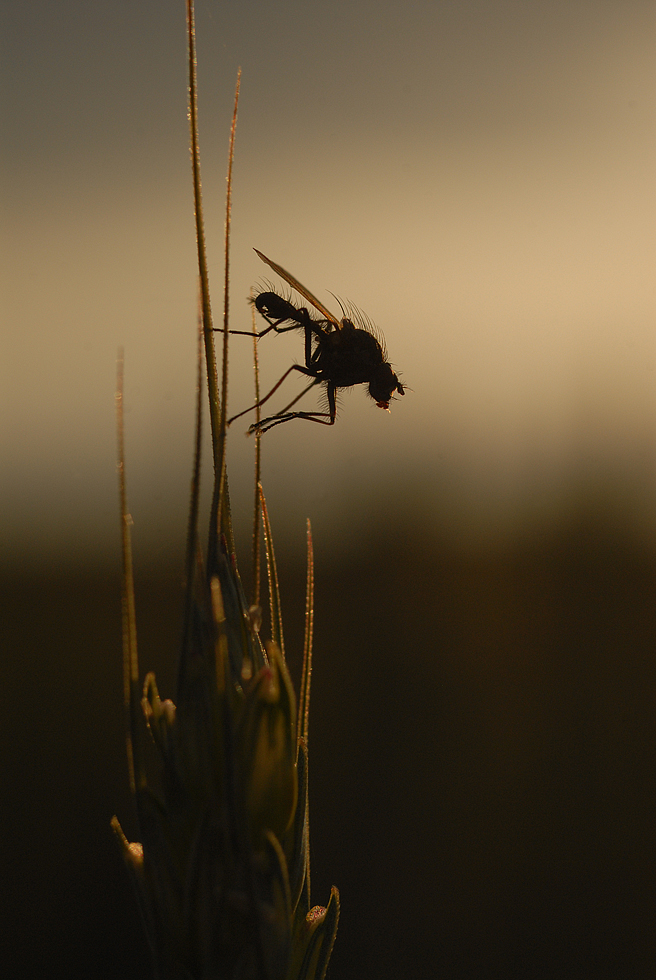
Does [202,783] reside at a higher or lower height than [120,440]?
lower

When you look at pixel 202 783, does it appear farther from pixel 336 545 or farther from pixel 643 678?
pixel 336 545

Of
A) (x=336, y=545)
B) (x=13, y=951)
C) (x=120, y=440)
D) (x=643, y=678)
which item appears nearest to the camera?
(x=120, y=440)

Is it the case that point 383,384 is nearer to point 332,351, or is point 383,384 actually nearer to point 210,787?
point 332,351

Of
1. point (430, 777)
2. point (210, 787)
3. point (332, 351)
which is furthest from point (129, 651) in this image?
point (430, 777)

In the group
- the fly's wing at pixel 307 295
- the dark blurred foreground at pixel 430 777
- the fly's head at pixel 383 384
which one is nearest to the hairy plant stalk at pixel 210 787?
the fly's wing at pixel 307 295

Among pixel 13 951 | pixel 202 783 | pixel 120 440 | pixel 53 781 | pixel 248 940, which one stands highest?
pixel 120 440

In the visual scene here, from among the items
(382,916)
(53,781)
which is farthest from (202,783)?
(53,781)

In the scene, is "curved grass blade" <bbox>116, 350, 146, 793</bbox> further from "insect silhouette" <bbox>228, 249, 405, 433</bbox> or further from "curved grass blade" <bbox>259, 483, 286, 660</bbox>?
"insect silhouette" <bbox>228, 249, 405, 433</bbox>
